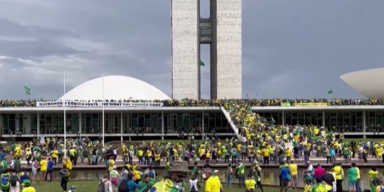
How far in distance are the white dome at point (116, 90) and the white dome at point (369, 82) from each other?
2373 cm

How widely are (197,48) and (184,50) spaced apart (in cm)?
169

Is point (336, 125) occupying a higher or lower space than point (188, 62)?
lower

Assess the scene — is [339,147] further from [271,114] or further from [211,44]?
[211,44]

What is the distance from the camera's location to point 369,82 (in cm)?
6594

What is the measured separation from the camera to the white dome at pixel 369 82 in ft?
212

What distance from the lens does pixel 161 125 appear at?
175 ft

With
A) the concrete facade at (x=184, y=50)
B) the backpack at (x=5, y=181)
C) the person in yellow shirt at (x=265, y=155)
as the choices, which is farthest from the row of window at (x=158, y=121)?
the backpack at (x=5, y=181)

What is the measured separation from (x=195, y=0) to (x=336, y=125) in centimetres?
2336

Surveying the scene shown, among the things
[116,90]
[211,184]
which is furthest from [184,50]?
[211,184]

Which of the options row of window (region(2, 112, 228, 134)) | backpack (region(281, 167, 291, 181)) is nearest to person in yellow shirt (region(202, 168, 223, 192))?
backpack (region(281, 167, 291, 181))

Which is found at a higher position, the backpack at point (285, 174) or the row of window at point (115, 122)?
the row of window at point (115, 122)

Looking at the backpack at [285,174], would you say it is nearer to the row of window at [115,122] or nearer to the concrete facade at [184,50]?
the row of window at [115,122]

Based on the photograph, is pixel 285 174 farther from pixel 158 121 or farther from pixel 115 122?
pixel 115 122

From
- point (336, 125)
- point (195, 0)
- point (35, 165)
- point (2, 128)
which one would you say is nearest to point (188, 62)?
point (195, 0)
